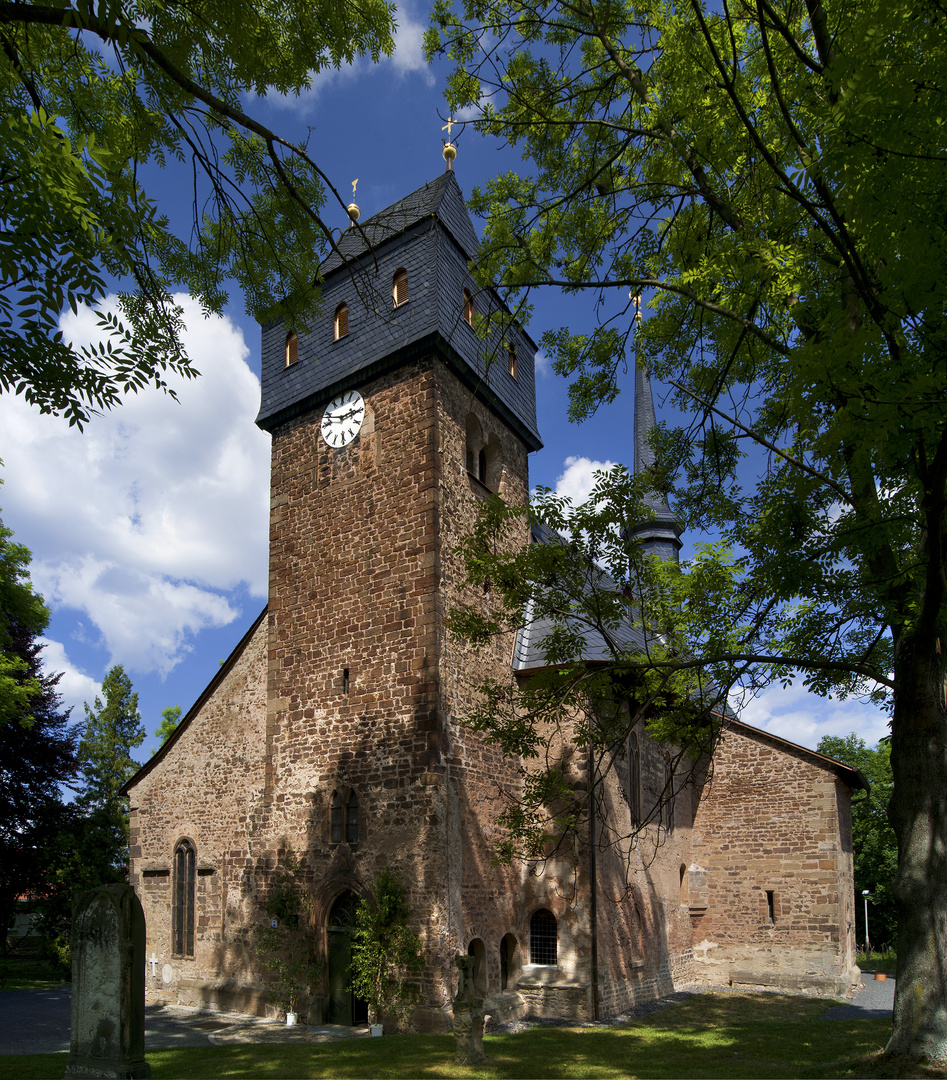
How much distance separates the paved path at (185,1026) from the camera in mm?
12227

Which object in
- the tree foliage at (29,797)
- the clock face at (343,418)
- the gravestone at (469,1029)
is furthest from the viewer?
the tree foliage at (29,797)

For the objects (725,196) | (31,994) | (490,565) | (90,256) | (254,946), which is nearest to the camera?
(90,256)

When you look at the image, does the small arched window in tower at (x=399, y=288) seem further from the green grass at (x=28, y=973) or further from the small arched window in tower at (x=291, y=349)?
the green grass at (x=28, y=973)

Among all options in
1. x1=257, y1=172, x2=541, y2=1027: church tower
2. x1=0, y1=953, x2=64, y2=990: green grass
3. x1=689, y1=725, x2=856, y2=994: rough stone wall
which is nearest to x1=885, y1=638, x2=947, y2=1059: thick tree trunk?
x1=257, y1=172, x2=541, y2=1027: church tower

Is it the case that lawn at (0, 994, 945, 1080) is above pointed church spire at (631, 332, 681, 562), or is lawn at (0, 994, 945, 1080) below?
below

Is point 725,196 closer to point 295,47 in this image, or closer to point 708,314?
point 708,314

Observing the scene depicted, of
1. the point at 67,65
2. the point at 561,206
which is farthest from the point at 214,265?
the point at 561,206

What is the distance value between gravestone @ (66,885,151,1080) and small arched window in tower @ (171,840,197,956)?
9.00 metres

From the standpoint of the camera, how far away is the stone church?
13477mm

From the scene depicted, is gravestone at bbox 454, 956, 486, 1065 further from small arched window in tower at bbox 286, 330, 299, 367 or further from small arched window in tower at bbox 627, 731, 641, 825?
small arched window in tower at bbox 286, 330, 299, 367

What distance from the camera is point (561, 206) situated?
31.6ft

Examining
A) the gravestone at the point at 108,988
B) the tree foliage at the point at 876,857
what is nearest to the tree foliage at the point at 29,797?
the gravestone at the point at 108,988

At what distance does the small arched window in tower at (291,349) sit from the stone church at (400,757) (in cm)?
4

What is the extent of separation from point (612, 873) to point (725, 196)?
11.9m
